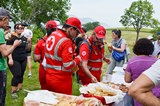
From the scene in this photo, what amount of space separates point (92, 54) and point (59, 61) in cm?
113

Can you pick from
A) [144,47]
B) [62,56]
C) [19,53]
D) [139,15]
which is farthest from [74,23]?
[139,15]

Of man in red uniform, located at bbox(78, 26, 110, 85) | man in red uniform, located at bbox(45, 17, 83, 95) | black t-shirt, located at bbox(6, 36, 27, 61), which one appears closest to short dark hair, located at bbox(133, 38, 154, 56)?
man in red uniform, located at bbox(45, 17, 83, 95)

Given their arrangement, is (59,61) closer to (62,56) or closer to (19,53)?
(62,56)

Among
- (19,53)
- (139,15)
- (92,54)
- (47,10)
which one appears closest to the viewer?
(92,54)

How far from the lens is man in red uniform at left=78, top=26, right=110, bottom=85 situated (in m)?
4.54

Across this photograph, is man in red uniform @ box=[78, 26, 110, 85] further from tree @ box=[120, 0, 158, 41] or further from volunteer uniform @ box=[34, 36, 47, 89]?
tree @ box=[120, 0, 158, 41]

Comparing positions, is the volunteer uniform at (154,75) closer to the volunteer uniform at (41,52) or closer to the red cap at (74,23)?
the red cap at (74,23)

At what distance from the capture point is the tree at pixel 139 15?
146ft

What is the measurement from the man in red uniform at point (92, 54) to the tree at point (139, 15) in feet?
133

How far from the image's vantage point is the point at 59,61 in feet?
12.7

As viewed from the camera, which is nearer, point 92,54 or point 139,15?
point 92,54

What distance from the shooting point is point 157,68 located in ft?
6.13

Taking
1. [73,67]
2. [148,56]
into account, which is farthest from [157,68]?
[73,67]

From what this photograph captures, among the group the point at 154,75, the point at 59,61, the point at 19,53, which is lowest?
the point at 19,53
